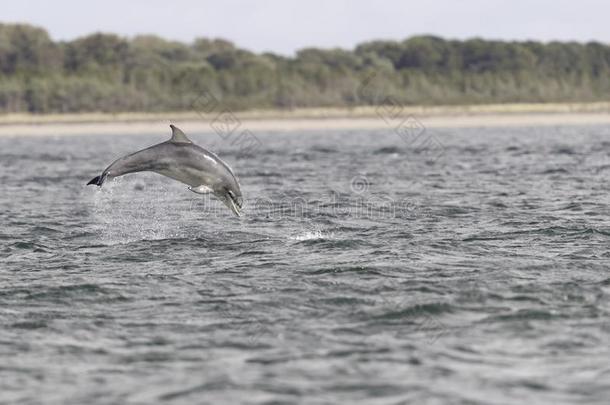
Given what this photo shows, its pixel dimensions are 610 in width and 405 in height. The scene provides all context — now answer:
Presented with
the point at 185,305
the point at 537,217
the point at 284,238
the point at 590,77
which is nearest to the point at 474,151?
the point at 537,217

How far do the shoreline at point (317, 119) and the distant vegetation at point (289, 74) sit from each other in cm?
303

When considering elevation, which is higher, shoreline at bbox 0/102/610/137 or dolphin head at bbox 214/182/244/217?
dolphin head at bbox 214/182/244/217

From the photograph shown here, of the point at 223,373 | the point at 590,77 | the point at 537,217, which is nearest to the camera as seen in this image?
the point at 223,373

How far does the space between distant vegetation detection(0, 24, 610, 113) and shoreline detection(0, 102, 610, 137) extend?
303 cm

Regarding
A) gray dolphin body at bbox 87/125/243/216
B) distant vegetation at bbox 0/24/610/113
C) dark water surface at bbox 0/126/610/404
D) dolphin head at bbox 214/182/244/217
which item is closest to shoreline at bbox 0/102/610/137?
distant vegetation at bbox 0/24/610/113

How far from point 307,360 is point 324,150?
52.3 metres

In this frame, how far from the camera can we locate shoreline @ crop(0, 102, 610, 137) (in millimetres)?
111125

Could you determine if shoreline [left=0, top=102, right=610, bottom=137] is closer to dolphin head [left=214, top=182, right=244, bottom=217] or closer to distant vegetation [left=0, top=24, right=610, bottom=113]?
distant vegetation [left=0, top=24, right=610, bottom=113]

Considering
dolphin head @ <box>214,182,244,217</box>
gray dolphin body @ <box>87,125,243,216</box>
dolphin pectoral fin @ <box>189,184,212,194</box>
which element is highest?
gray dolphin body @ <box>87,125,243,216</box>

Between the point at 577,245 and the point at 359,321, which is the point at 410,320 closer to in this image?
the point at 359,321

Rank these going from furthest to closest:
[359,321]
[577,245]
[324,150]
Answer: [324,150], [577,245], [359,321]

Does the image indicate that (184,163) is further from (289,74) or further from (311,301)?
(289,74)

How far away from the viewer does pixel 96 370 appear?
40.5ft

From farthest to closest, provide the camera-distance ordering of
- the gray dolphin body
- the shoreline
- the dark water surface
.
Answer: the shoreline
the gray dolphin body
the dark water surface
